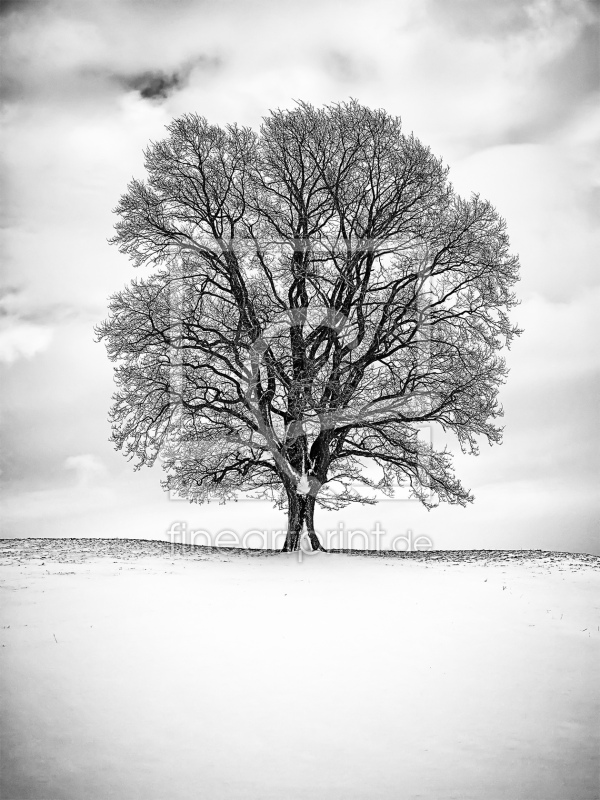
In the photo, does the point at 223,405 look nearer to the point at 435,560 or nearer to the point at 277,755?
the point at 435,560

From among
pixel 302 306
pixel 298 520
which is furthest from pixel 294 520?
pixel 302 306

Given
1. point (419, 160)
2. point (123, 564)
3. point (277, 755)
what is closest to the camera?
point (277, 755)

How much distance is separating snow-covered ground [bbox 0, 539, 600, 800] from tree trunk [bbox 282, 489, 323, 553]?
526 centimetres

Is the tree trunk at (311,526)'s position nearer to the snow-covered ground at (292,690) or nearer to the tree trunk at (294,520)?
the tree trunk at (294,520)

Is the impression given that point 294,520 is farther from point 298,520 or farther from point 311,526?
Result: point 311,526

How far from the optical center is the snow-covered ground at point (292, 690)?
6.18m

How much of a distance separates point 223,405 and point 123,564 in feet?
19.9

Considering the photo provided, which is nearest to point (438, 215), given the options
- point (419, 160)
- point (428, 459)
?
point (419, 160)

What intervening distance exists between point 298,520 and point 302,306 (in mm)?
6174

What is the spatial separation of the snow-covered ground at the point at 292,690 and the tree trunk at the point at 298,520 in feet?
17.3

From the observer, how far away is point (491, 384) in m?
19.0

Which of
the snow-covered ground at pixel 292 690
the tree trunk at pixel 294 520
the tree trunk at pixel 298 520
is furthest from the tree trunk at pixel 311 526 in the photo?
the snow-covered ground at pixel 292 690

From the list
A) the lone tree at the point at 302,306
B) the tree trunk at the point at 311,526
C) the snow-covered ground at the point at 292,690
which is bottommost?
the snow-covered ground at the point at 292,690

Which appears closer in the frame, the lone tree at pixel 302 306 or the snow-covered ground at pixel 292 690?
the snow-covered ground at pixel 292 690
